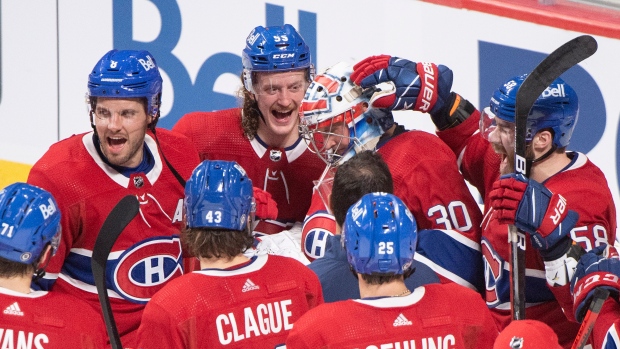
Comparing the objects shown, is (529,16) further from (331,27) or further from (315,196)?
(315,196)

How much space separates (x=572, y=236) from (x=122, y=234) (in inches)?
50.7

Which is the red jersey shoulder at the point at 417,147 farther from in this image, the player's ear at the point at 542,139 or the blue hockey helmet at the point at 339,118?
the player's ear at the point at 542,139

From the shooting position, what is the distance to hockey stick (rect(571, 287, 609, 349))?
3.44 m

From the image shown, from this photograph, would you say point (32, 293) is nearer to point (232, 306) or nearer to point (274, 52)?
point (232, 306)

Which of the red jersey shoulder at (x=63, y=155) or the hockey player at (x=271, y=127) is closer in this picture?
the red jersey shoulder at (x=63, y=155)

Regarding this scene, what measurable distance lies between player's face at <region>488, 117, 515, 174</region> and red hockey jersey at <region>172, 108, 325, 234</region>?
0.86m

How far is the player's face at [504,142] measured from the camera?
12.7ft

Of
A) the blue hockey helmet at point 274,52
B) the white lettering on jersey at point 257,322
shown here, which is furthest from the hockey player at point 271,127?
the white lettering on jersey at point 257,322

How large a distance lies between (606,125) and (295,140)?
1826 mm

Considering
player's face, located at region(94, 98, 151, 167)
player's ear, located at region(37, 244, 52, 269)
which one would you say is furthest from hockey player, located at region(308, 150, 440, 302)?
player's ear, located at region(37, 244, 52, 269)

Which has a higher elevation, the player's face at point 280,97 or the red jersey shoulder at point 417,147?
the player's face at point 280,97

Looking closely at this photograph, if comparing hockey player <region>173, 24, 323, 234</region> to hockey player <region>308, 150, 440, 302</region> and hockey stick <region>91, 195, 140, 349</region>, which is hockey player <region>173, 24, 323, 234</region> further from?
hockey stick <region>91, 195, 140, 349</region>

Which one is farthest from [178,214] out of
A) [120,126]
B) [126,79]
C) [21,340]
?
[21,340]

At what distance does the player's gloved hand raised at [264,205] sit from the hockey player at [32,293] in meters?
0.88
